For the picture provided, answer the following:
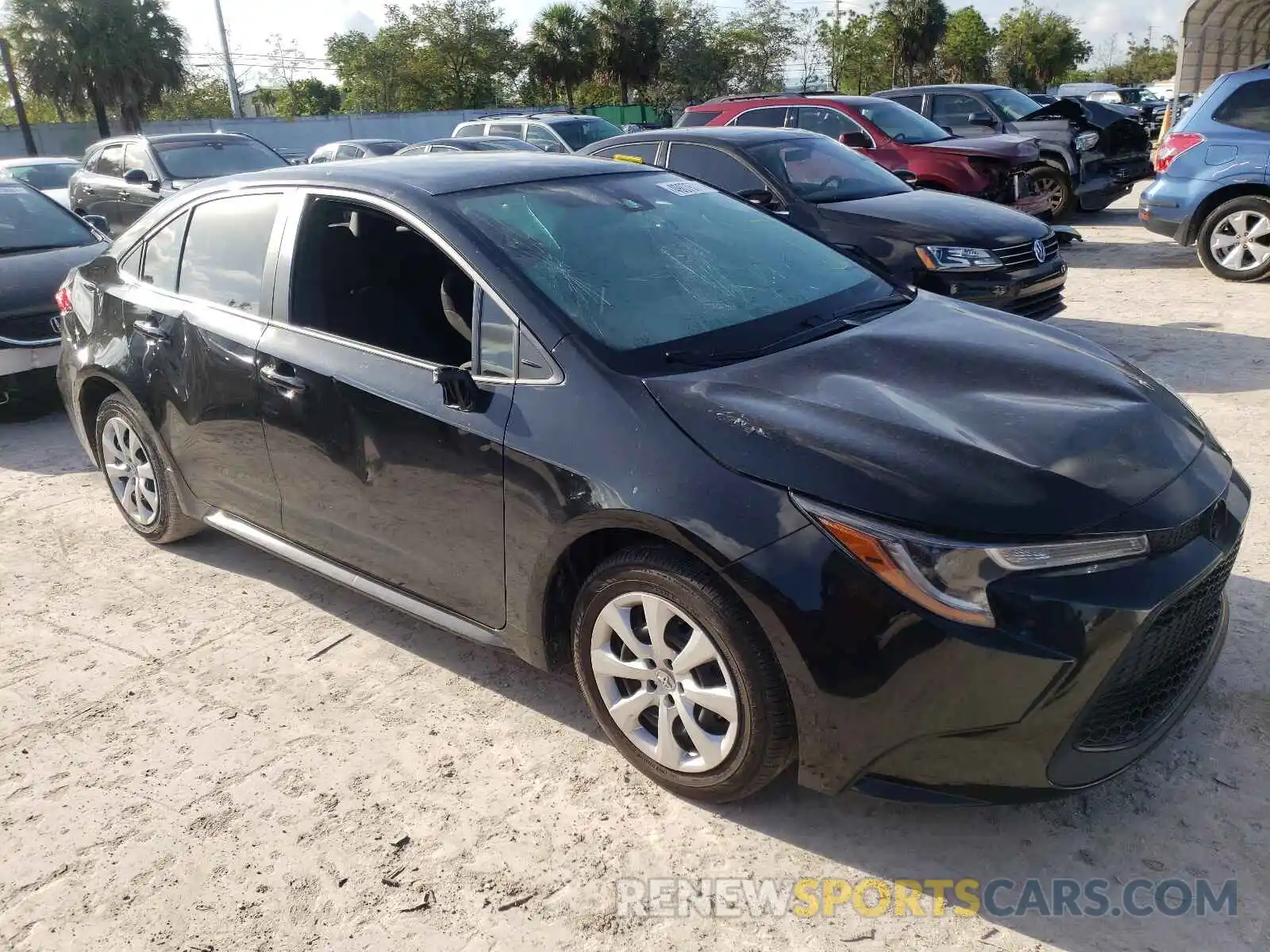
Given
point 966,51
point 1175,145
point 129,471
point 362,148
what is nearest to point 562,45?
point 966,51

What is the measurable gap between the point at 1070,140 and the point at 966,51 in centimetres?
5478

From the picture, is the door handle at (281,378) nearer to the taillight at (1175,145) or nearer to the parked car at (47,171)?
the taillight at (1175,145)

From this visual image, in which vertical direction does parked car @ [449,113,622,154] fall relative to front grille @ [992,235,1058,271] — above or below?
above

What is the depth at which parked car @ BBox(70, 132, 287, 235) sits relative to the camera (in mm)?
11766

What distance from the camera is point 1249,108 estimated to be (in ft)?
28.6

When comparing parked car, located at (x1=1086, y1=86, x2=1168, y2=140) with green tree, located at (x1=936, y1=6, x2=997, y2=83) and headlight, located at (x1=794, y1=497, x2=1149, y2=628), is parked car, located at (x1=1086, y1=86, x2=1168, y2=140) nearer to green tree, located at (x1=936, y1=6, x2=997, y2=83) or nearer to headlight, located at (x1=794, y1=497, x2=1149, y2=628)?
green tree, located at (x1=936, y1=6, x2=997, y2=83)

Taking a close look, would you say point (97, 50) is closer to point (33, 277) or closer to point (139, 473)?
point (33, 277)

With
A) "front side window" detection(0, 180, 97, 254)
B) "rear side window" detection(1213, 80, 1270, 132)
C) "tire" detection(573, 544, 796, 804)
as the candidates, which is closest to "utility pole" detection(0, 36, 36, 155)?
"front side window" detection(0, 180, 97, 254)

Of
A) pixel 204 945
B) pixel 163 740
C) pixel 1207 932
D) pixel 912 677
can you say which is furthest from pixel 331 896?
pixel 1207 932

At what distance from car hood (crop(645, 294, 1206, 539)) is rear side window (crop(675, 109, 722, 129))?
1015cm

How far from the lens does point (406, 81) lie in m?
51.8

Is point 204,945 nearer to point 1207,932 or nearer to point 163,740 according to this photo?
point 163,740

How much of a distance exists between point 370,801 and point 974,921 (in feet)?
5.31

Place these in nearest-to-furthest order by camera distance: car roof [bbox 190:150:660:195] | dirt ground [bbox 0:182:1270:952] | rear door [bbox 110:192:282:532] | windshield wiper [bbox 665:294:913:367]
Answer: dirt ground [bbox 0:182:1270:952] < windshield wiper [bbox 665:294:913:367] < car roof [bbox 190:150:660:195] < rear door [bbox 110:192:282:532]
